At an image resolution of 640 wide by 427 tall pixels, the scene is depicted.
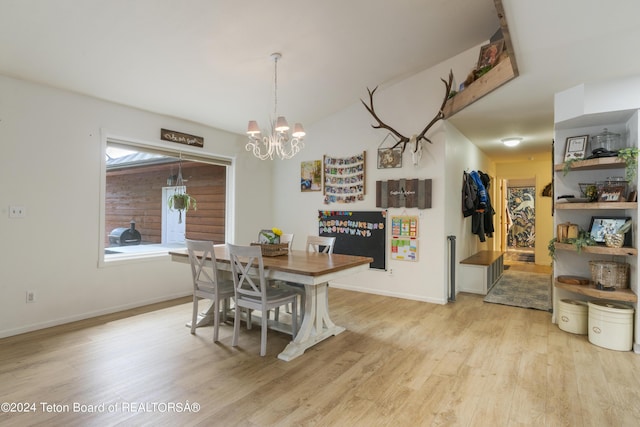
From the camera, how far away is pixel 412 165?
4461 millimetres

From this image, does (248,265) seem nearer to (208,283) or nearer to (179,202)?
(208,283)

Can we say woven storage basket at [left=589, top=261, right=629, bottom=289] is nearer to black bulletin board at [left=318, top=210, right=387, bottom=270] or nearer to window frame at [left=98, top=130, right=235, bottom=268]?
black bulletin board at [left=318, top=210, right=387, bottom=270]

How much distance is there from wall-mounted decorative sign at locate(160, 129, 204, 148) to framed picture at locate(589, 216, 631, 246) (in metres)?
4.62

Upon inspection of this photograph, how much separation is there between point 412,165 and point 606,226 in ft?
6.86

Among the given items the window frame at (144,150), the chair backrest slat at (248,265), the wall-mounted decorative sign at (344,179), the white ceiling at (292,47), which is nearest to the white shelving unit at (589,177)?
the white ceiling at (292,47)

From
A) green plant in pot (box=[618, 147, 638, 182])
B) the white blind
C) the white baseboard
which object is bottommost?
the white baseboard


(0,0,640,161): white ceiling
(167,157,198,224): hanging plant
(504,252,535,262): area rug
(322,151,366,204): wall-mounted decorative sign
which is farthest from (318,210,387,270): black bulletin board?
(504,252,535,262): area rug

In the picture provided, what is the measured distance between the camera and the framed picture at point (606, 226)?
3.03m

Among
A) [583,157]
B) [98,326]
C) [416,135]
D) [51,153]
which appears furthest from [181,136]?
[583,157]

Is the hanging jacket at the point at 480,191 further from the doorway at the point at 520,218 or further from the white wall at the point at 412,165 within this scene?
the doorway at the point at 520,218

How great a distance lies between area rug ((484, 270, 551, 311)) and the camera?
13.7 feet

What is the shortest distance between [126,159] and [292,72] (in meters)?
2.25

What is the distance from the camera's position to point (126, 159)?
410 centimetres

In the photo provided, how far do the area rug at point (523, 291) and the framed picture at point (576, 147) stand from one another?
1.76 meters
